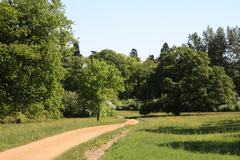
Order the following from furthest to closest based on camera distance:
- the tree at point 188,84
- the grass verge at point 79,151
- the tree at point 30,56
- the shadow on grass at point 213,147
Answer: the tree at point 188,84 → the tree at point 30,56 → the shadow on grass at point 213,147 → the grass verge at point 79,151

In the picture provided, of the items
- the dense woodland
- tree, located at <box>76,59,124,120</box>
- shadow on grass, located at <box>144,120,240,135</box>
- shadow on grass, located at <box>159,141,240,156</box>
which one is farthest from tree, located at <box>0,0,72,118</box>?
tree, located at <box>76,59,124,120</box>

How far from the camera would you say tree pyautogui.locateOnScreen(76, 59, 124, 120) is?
67625 millimetres

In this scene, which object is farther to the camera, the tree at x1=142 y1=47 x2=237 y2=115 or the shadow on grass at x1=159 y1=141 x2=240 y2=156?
the tree at x1=142 y1=47 x2=237 y2=115

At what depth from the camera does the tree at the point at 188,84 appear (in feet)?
252

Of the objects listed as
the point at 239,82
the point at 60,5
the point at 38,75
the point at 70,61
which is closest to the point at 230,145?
the point at 38,75

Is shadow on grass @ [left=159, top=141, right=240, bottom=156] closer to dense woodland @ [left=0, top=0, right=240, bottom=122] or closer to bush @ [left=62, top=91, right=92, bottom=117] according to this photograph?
dense woodland @ [left=0, top=0, right=240, bottom=122]

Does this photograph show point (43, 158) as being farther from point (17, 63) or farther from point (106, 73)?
point (106, 73)

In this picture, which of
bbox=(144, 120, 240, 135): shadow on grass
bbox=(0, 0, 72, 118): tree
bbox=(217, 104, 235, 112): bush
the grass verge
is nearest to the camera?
the grass verge

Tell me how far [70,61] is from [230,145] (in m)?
109

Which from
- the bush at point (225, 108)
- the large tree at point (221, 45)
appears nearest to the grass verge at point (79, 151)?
the bush at point (225, 108)

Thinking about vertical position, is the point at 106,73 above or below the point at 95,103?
above

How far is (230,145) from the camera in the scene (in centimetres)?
2566

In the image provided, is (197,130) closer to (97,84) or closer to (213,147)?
(213,147)

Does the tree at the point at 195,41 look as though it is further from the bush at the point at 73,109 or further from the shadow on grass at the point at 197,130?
the shadow on grass at the point at 197,130
